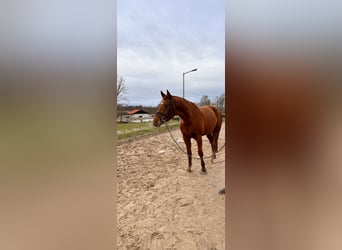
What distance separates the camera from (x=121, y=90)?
78 cm

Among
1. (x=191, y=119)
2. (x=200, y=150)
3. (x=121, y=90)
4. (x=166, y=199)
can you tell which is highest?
(x=121, y=90)

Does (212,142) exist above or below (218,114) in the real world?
below

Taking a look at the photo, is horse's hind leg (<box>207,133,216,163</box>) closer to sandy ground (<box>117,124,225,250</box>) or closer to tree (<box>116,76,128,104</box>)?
sandy ground (<box>117,124,225,250</box>)

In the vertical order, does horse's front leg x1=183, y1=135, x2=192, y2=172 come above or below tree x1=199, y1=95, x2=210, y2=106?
below

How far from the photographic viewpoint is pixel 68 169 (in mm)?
667

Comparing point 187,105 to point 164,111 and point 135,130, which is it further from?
point 135,130

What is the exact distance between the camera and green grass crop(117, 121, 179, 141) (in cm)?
79

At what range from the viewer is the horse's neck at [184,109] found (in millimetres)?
807

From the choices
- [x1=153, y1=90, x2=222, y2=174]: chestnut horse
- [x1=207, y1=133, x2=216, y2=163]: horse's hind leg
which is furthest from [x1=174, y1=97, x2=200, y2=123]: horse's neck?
[x1=207, y1=133, x2=216, y2=163]: horse's hind leg

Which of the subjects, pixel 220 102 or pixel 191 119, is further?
pixel 191 119

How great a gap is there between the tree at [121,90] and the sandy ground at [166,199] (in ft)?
0.55

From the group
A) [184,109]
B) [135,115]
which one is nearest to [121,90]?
[135,115]

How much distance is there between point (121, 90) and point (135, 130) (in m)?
0.16

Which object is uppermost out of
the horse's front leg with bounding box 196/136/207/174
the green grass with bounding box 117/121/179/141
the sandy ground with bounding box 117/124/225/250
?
the green grass with bounding box 117/121/179/141
